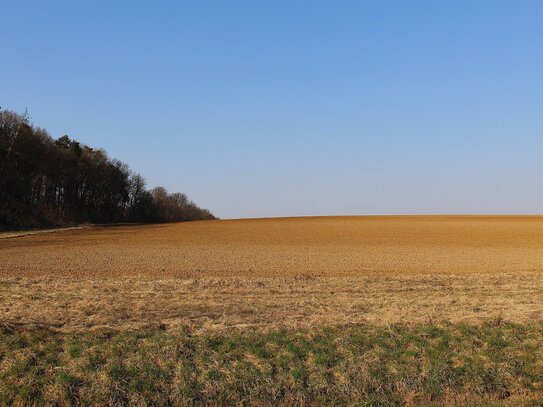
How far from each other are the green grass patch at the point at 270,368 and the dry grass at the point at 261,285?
1157mm

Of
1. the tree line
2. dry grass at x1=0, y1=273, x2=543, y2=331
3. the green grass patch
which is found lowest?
the green grass patch

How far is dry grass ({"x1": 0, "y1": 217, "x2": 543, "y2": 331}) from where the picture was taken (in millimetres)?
12094

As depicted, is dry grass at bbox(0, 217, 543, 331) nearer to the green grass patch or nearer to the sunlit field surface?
the sunlit field surface

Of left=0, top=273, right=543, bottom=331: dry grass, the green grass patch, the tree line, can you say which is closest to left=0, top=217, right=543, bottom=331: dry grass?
left=0, top=273, right=543, bottom=331: dry grass

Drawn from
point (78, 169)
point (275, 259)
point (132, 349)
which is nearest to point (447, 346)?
point (132, 349)

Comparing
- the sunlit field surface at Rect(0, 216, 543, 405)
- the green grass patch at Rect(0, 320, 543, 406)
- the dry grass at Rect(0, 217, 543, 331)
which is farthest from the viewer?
the dry grass at Rect(0, 217, 543, 331)

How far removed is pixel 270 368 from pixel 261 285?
9.96 m

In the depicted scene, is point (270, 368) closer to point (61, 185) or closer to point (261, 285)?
point (261, 285)

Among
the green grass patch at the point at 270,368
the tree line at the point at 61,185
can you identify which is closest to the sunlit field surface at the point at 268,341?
the green grass patch at the point at 270,368

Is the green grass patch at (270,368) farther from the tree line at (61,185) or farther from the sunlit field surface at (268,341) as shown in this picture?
the tree line at (61,185)

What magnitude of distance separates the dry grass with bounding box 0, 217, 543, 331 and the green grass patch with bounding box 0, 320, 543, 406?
1157 millimetres

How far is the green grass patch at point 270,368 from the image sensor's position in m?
8.07

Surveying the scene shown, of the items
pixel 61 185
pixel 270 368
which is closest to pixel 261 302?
pixel 270 368

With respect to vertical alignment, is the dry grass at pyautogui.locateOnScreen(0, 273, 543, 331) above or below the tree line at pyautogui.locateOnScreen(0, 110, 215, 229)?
below
